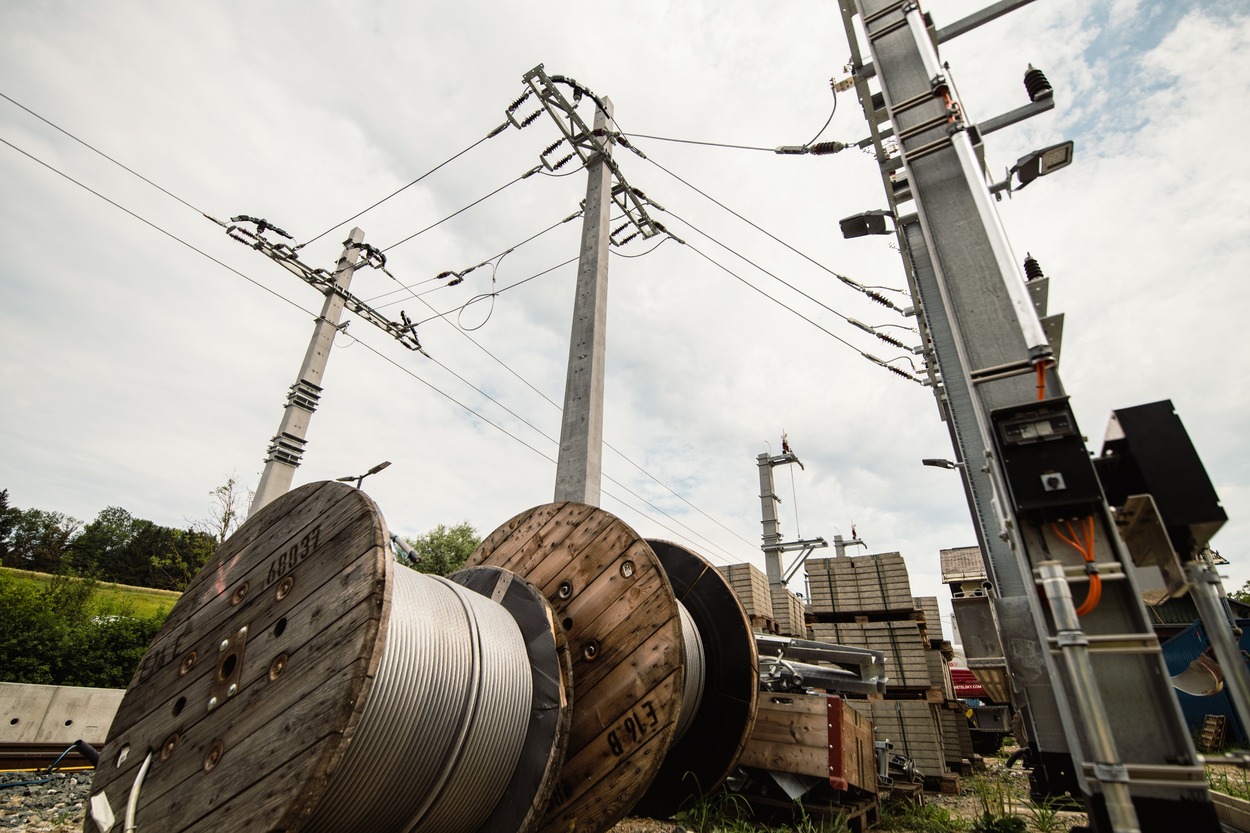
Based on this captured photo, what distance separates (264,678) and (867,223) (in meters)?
5.95

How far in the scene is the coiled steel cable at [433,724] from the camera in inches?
85.7

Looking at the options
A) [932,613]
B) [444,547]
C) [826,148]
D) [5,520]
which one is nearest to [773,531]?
[932,613]

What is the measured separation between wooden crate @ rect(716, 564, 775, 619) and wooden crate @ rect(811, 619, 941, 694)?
106 cm

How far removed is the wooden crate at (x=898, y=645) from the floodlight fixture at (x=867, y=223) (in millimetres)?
4739

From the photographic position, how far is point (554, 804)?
309 cm

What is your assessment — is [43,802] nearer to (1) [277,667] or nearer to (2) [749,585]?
(1) [277,667]

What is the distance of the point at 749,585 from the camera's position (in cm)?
776

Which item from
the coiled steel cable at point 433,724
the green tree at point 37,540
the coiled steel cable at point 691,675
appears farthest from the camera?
the green tree at point 37,540

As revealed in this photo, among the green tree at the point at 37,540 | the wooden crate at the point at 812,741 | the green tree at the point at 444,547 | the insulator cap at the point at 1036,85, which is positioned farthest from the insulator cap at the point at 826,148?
the green tree at the point at 37,540

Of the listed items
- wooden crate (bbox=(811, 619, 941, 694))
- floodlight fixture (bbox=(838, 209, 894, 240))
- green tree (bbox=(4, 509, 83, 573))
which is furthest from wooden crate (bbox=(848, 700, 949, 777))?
green tree (bbox=(4, 509, 83, 573))

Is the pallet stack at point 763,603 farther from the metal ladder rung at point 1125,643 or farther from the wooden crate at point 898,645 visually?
the metal ladder rung at point 1125,643

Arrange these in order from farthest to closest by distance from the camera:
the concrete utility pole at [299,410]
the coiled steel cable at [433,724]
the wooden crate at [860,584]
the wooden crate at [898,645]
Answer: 1. the concrete utility pole at [299,410]
2. the wooden crate at [860,584]
3. the wooden crate at [898,645]
4. the coiled steel cable at [433,724]

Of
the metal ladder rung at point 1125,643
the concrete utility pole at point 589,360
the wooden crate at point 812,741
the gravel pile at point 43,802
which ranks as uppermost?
the concrete utility pole at point 589,360

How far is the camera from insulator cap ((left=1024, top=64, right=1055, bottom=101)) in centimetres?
414
